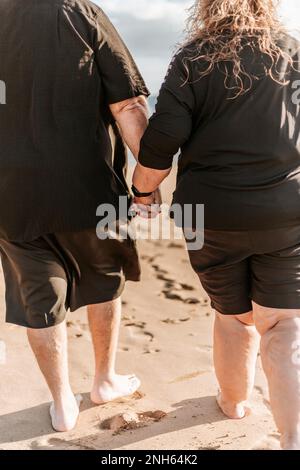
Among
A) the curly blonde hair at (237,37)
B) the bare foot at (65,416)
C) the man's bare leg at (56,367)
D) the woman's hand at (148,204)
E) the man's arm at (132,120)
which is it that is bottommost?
the bare foot at (65,416)

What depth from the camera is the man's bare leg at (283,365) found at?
2885 mm

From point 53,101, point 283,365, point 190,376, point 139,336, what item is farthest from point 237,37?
point 139,336

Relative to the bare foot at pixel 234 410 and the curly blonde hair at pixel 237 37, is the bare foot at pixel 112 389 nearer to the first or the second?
the bare foot at pixel 234 410

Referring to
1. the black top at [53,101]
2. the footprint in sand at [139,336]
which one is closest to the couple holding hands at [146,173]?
the black top at [53,101]

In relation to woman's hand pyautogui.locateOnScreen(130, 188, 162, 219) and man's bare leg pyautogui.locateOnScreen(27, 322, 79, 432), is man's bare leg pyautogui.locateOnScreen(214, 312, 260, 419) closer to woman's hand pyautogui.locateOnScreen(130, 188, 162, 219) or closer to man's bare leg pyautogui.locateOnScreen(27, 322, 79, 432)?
woman's hand pyautogui.locateOnScreen(130, 188, 162, 219)

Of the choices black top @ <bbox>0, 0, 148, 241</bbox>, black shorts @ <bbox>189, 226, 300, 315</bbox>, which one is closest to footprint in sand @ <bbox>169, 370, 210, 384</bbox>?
black shorts @ <bbox>189, 226, 300, 315</bbox>

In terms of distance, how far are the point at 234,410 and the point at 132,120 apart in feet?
4.60

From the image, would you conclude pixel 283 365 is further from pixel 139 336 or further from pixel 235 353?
pixel 139 336

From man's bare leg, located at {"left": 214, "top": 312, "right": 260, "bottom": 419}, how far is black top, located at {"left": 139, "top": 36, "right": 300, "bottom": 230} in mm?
572

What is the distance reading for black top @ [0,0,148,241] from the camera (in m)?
3.17

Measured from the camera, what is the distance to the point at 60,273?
11.1 feet

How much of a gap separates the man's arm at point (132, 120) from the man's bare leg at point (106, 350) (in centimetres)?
79

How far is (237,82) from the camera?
2.79 meters
